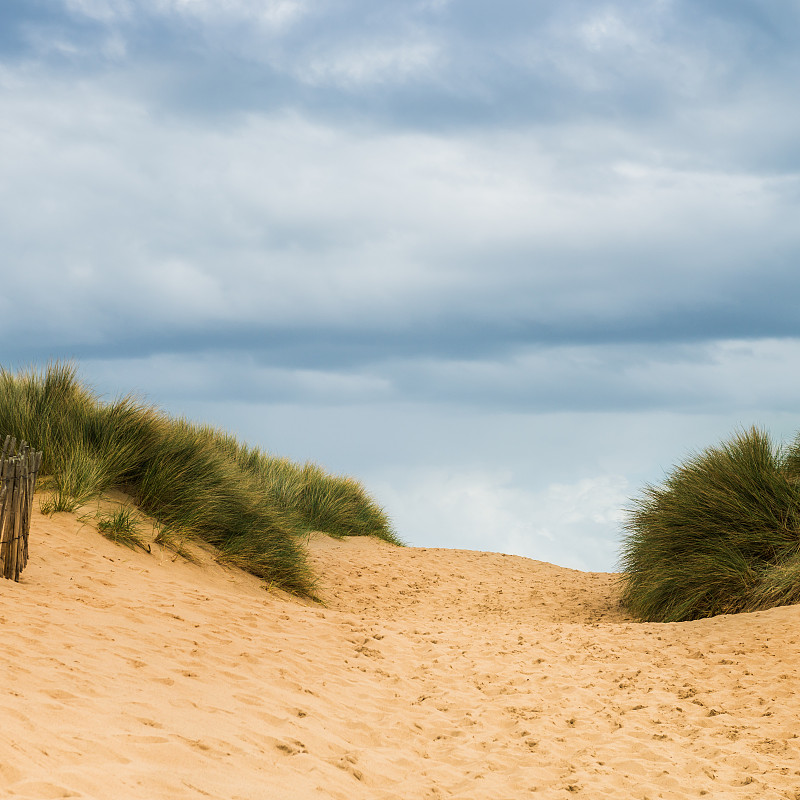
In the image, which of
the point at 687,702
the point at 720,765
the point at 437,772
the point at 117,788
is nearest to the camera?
the point at 117,788

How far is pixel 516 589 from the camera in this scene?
42.7 feet

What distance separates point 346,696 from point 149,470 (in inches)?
217

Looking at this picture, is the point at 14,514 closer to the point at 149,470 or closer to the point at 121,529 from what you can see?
the point at 121,529

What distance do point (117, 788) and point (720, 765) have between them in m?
3.89

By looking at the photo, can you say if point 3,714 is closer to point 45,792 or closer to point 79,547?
point 45,792

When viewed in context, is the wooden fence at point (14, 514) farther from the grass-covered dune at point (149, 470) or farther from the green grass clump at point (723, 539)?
the green grass clump at point (723, 539)

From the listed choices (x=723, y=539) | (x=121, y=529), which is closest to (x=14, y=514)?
(x=121, y=529)

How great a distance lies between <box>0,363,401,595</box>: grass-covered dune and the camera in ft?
34.0

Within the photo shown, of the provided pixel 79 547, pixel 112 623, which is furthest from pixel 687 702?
pixel 79 547

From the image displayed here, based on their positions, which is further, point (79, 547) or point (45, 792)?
point (79, 547)

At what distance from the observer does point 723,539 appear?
9859mm

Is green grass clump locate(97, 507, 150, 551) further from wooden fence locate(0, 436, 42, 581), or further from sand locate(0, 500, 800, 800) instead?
wooden fence locate(0, 436, 42, 581)

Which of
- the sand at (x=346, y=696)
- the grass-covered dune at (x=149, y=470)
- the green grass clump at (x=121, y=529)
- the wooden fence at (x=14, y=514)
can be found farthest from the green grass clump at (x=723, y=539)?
the wooden fence at (x=14, y=514)

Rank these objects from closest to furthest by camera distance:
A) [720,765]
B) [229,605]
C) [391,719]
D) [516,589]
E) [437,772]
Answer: [437,772]
[720,765]
[391,719]
[229,605]
[516,589]
